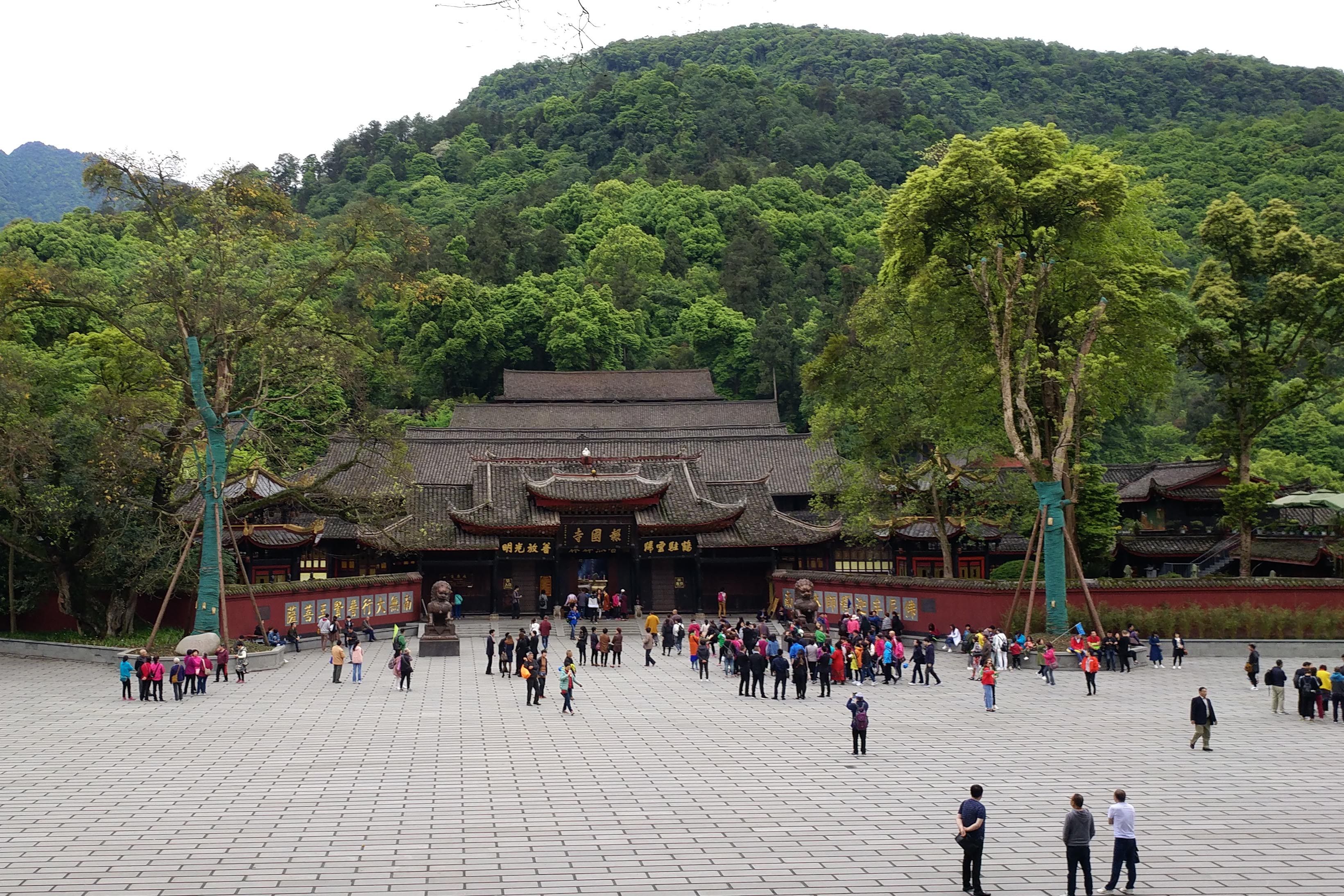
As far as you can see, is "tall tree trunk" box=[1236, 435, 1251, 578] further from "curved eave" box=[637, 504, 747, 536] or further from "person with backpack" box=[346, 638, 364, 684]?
"person with backpack" box=[346, 638, 364, 684]

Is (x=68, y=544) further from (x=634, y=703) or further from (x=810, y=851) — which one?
(x=810, y=851)

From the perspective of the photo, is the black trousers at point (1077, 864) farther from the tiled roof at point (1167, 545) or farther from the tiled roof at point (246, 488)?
the tiled roof at point (1167, 545)

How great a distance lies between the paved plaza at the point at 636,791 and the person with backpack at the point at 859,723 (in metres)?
0.41

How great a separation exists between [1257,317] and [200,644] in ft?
105

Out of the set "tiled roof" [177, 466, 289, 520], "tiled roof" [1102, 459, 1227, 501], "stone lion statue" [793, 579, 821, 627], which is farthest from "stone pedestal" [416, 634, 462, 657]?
"tiled roof" [1102, 459, 1227, 501]

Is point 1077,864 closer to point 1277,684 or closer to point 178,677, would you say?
point 1277,684

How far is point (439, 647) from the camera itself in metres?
34.3

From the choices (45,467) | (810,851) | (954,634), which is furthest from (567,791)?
(45,467)

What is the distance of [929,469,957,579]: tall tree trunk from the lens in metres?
37.5

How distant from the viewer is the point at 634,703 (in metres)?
25.2

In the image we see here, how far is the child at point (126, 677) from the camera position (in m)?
25.2

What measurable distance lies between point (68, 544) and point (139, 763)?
16994 millimetres

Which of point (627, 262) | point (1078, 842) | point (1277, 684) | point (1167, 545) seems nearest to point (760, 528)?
point (1167, 545)

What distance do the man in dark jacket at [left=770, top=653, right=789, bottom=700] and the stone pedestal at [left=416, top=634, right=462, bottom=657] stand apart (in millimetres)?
11686
